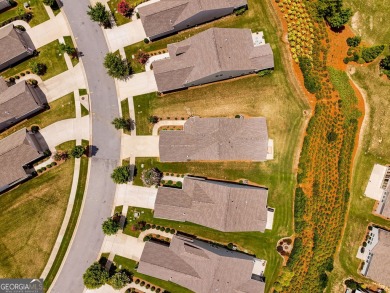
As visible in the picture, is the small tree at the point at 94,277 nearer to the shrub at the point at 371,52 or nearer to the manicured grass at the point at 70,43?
the manicured grass at the point at 70,43

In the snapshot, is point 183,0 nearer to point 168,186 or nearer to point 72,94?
point 72,94

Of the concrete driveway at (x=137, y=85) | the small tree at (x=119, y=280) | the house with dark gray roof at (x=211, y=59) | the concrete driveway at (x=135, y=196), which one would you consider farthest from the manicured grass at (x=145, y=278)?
the house with dark gray roof at (x=211, y=59)

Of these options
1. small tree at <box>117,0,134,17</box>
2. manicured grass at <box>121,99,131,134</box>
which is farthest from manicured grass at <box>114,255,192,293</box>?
small tree at <box>117,0,134,17</box>

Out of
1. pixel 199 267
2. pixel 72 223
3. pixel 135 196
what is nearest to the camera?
pixel 199 267

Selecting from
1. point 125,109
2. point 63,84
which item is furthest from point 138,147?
point 63,84

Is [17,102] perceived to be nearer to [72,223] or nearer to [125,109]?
[125,109]

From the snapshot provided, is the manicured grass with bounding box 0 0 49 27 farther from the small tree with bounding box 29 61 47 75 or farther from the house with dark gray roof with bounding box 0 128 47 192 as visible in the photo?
the house with dark gray roof with bounding box 0 128 47 192

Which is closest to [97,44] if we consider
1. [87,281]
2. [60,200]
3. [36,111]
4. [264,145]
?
[36,111]
